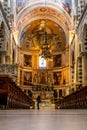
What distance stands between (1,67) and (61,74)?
20490 millimetres

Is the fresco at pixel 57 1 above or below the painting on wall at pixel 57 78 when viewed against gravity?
above

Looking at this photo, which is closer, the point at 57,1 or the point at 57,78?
the point at 57,1

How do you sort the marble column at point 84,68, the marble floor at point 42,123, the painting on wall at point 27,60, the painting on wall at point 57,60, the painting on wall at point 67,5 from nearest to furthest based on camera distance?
the marble floor at point 42,123 → the marble column at point 84,68 → the painting on wall at point 67,5 → the painting on wall at point 27,60 → the painting on wall at point 57,60

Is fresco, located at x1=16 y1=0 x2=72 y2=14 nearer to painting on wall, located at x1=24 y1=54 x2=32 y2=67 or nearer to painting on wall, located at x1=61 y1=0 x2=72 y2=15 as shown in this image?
painting on wall, located at x1=61 y1=0 x2=72 y2=15

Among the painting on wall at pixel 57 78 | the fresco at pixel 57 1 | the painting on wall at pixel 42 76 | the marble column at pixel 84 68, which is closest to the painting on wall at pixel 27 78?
the painting on wall at pixel 42 76

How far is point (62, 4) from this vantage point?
3456cm

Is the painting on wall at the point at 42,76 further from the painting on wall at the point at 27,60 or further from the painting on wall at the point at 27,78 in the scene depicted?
the painting on wall at the point at 27,60

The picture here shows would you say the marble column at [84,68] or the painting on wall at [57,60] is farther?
the painting on wall at [57,60]

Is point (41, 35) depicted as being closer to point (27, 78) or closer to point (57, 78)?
point (27, 78)

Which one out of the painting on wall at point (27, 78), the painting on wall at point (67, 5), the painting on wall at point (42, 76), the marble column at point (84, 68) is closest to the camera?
the marble column at point (84, 68)

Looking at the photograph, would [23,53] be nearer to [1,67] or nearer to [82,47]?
[82,47]

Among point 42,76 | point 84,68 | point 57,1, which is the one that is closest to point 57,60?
point 42,76

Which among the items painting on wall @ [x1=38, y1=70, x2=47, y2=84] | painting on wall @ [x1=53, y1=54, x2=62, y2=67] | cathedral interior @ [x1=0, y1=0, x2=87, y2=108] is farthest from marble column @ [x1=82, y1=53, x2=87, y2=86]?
painting on wall @ [x1=38, y1=70, x2=47, y2=84]

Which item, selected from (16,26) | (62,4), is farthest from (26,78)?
(62,4)
